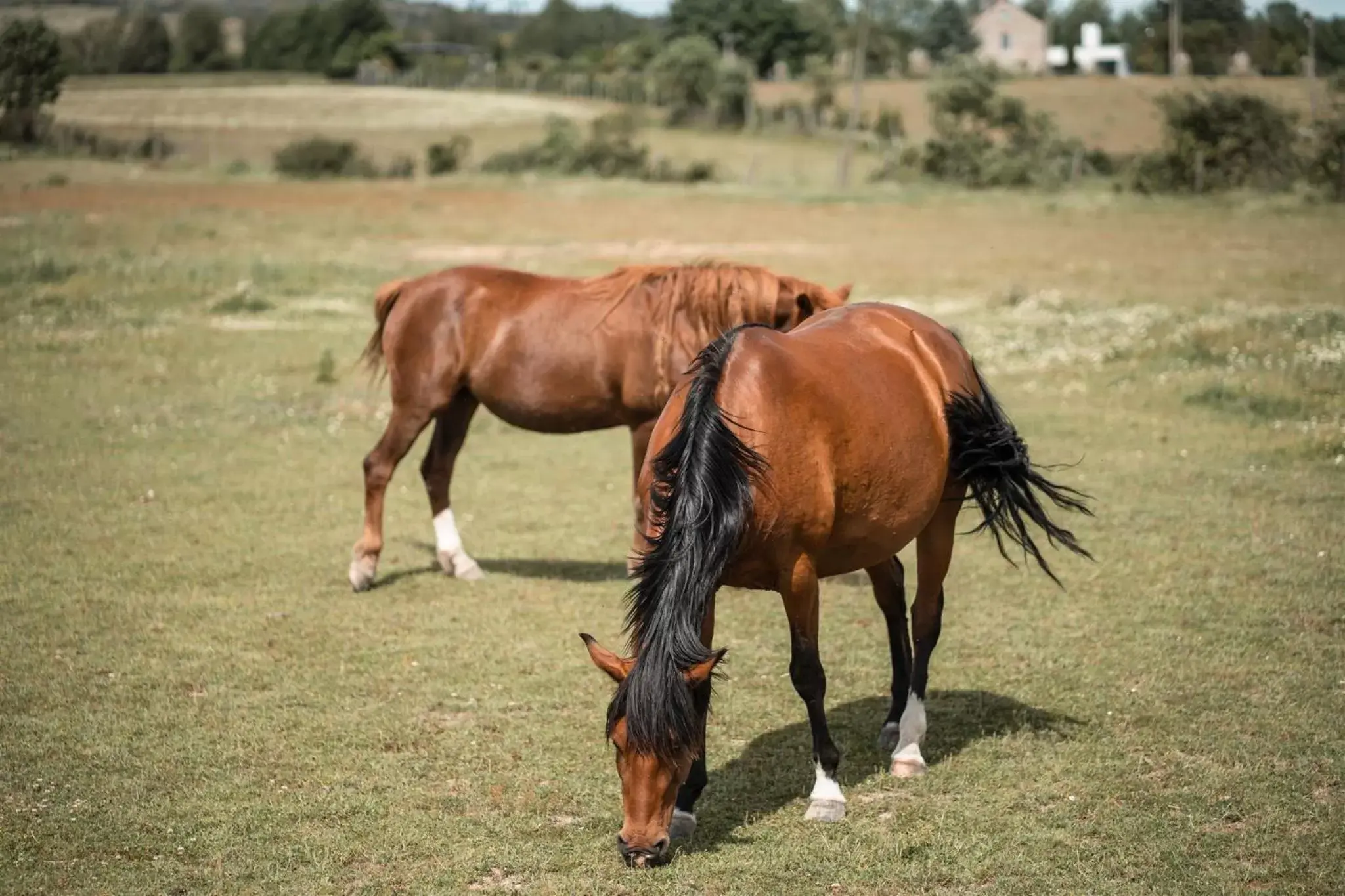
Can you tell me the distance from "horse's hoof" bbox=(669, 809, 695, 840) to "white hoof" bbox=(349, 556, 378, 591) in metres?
4.29

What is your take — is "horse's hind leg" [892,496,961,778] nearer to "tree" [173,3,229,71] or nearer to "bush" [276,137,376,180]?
"tree" [173,3,229,71]

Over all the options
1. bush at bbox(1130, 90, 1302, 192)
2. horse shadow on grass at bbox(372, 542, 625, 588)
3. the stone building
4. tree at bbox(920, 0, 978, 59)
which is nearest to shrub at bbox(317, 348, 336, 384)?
horse shadow on grass at bbox(372, 542, 625, 588)

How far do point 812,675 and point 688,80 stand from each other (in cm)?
6532

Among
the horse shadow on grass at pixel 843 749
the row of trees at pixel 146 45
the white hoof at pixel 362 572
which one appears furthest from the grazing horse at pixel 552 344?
the row of trees at pixel 146 45

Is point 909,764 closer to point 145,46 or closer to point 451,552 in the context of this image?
point 451,552

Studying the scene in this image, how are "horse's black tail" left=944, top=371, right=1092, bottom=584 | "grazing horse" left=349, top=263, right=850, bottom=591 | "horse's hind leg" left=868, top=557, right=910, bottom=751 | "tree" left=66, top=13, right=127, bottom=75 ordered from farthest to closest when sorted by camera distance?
1. "tree" left=66, top=13, right=127, bottom=75
2. "grazing horse" left=349, top=263, right=850, bottom=591
3. "horse's hind leg" left=868, top=557, right=910, bottom=751
4. "horse's black tail" left=944, top=371, right=1092, bottom=584

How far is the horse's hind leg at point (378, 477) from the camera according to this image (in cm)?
925

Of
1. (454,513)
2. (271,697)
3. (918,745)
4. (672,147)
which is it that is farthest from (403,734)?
(672,147)

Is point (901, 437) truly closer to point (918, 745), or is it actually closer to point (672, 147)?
point (918, 745)

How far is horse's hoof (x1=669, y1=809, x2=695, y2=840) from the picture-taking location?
5473 mm

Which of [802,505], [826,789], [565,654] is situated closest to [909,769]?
[826,789]

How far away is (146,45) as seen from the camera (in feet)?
104

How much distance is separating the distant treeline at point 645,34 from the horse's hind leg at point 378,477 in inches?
747

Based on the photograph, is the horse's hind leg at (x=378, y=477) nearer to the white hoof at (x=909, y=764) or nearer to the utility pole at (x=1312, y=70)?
the white hoof at (x=909, y=764)
